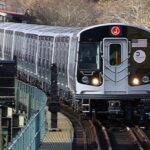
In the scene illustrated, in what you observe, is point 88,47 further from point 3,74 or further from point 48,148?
point 3,74

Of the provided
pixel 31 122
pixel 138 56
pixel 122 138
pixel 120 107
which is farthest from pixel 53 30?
pixel 31 122

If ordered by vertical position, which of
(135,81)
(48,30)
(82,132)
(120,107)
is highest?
(48,30)

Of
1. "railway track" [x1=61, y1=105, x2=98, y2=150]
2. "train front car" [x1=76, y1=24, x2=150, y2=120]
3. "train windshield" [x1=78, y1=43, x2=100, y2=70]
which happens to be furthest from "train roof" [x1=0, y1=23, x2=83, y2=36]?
"railway track" [x1=61, y1=105, x2=98, y2=150]

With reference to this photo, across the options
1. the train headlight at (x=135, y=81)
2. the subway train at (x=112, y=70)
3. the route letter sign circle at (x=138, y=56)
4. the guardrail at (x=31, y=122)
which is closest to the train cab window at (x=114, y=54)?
the subway train at (x=112, y=70)

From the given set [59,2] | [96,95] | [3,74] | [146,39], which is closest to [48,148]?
[96,95]

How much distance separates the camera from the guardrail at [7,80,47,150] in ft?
40.7

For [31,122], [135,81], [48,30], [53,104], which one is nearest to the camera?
[31,122]

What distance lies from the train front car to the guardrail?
134cm

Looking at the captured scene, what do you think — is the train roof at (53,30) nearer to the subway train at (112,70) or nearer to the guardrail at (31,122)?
the subway train at (112,70)

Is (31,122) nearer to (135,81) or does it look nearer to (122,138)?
(122,138)

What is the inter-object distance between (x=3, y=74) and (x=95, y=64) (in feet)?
25.6

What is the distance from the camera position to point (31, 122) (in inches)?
565

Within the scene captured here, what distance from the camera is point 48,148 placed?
57.0 feet

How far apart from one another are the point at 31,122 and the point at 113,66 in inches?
267
